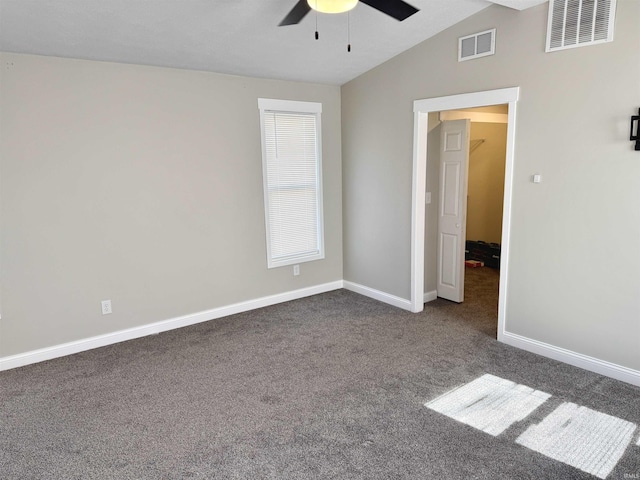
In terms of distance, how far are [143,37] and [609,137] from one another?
348cm

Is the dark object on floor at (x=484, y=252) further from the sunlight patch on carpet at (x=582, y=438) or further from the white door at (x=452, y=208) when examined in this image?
the sunlight patch on carpet at (x=582, y=438)

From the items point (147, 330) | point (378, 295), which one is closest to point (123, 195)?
point (147, 330)

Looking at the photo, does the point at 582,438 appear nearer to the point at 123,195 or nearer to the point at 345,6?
the point at 345,6

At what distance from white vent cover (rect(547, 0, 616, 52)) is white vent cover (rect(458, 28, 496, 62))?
451mm

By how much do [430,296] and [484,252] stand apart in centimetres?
194

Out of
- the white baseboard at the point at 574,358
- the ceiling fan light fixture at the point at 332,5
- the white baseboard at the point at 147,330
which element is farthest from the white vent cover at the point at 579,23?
the white baseboard at the point at 147,330

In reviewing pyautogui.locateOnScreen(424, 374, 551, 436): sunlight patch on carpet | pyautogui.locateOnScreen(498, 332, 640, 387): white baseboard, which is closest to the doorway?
pyautogui.locateOnScreen(498, 332, 640, 387): white baseboard

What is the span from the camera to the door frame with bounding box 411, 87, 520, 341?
3363mm

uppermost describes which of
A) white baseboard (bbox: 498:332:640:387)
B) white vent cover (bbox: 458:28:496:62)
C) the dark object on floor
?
white vent cover (bbox: 458:28:496:62)

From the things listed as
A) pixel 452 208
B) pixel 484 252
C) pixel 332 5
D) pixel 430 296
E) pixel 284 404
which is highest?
pixel 332 5

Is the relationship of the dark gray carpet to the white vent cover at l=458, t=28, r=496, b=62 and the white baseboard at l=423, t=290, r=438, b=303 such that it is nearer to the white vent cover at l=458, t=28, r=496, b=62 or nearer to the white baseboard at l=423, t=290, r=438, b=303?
the white baseboard at l=423, t=290, r=438, b=303

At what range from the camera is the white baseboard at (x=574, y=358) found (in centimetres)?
292

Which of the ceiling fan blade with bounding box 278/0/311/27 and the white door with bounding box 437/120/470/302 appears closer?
the ceiling fan blade with bounding box 278/0/311/27

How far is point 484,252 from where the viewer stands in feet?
20.5
